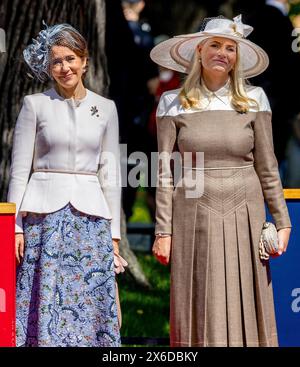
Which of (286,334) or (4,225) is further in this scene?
(286,334)

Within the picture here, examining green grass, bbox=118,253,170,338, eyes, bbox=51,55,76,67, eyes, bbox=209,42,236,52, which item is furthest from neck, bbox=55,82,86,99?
green grass, bbox=118,253,170,338

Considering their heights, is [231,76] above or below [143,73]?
below

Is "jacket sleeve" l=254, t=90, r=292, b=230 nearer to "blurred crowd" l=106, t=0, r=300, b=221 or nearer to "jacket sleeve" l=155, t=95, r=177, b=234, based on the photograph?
"jacket sleeve" l=155, t=95, r=177, b=234

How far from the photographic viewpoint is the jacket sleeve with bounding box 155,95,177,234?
7.19 m

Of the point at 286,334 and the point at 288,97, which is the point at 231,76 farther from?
the point at 288,97

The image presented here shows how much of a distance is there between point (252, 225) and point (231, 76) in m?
0.79

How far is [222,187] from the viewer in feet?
23.5

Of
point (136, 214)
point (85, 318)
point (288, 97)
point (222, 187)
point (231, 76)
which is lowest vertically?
point (85, 318)

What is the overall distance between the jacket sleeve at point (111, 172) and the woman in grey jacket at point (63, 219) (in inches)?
3.1

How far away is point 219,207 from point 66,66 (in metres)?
1.09

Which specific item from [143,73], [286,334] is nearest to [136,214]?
[143,73]

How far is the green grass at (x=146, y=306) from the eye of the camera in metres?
9.87

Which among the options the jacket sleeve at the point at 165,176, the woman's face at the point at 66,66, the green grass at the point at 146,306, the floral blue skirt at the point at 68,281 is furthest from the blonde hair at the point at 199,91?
the green grass at the point at 146,306

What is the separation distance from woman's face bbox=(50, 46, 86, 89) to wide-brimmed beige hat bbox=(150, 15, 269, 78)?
1.68 ft
